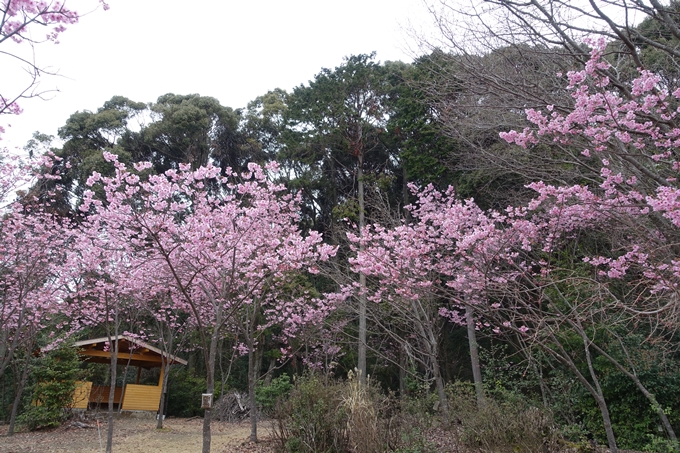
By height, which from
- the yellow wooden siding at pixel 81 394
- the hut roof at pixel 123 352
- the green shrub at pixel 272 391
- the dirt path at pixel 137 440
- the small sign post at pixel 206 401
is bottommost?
the dirt path at pixel 137 440

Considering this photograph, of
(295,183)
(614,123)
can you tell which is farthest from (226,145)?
(614,123)

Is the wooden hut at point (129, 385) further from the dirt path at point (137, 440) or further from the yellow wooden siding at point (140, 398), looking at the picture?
the dirt path at point (137, 440)

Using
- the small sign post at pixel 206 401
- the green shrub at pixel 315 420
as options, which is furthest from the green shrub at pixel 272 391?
the small sign post at pixel 206 401

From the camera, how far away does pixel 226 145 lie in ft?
55.2

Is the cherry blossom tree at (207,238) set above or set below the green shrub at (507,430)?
above

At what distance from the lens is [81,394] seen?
35.7 feet

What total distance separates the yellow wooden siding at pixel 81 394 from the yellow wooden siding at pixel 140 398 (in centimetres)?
112

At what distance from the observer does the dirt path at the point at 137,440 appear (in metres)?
7.41

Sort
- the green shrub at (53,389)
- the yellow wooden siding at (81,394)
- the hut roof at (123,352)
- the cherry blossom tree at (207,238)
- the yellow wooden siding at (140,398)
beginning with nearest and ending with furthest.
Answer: the cherry blossom tree at (207,238), the green shrub at (53,389), the yellow wooden siding at (81,394), the hut roof at (123,352), the yellow wooden siding at (140,398)

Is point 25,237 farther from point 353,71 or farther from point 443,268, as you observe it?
point 353,71

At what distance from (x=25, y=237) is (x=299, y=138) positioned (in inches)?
321

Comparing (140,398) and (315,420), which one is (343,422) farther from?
(140,398)

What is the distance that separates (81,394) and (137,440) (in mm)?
3352

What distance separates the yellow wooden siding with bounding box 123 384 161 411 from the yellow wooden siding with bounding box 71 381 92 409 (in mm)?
1121
